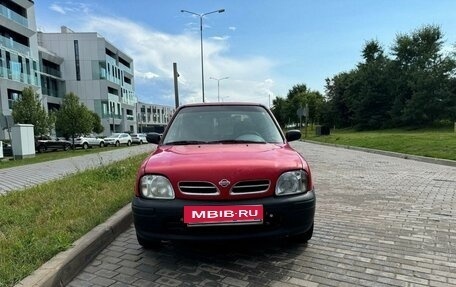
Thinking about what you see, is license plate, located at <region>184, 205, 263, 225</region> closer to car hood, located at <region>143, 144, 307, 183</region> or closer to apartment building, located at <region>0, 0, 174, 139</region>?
car hood, located at <region>143, 144, 307, 183</region>

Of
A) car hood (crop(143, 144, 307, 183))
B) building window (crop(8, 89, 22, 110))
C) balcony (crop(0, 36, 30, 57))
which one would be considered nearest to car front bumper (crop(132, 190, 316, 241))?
car hood (crop(143, 144, 307, 183))

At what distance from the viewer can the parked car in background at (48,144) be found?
3127 centimetres

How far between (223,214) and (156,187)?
70 cm

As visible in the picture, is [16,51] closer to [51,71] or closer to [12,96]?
[12,96]

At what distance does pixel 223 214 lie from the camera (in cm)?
325

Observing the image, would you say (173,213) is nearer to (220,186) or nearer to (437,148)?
(220,186)

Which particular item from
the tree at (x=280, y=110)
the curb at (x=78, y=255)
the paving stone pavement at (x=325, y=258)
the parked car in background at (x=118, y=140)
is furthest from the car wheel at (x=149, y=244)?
the tree at (x=280, y=110)

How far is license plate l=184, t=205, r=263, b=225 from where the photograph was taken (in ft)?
10.7

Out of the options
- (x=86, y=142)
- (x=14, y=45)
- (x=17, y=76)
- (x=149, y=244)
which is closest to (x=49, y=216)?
(x=149, y=244)

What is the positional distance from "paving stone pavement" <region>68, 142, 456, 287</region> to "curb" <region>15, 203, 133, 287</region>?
0.31 ft

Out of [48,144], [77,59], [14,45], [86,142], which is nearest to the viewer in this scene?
[48,144]

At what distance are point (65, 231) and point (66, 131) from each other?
33253 millimetres

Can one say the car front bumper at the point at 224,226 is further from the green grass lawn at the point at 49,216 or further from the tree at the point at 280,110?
the tree at the point at 280,110

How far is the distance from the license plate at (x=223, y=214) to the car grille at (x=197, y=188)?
0.14 metres
